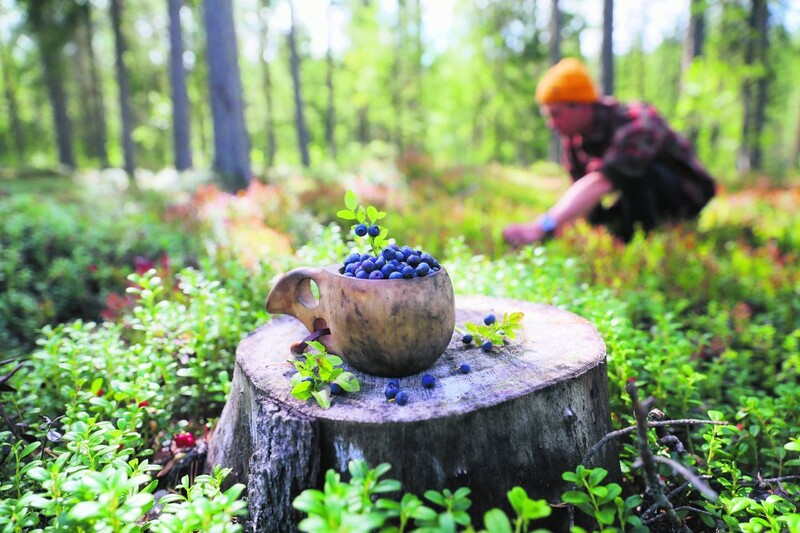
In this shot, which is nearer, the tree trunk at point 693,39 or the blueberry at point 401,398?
the blueberry at point 401,398

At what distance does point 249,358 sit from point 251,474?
43 cm

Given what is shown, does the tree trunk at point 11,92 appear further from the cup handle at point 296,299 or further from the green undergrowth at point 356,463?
the cup handle at point 296,299

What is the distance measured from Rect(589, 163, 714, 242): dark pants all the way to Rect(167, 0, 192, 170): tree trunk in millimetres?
12237

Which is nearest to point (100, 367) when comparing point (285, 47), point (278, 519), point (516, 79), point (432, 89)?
point (278, 519)

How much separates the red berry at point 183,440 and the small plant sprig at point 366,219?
118cm

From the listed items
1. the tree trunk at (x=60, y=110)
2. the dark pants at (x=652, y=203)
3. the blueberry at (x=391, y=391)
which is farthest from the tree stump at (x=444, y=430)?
the tree trunk at (x=60, y=110)

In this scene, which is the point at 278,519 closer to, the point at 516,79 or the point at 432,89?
the point at 516,79

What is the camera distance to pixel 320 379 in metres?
1.61

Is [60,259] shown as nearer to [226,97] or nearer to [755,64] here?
[226,97]

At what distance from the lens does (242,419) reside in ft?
5.89

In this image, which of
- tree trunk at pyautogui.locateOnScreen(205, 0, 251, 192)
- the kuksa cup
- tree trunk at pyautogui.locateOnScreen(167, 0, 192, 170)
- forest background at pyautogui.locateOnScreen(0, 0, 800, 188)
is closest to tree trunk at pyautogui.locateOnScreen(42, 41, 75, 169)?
forest background at pyautogui.locateOnScreen(0, 0, 800, 188)

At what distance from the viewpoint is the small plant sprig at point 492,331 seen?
185cm

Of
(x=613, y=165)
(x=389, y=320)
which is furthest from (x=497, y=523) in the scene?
(x=613, y=165)

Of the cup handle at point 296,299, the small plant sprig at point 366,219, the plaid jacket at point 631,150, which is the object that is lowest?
the cup handle at point 296,299
